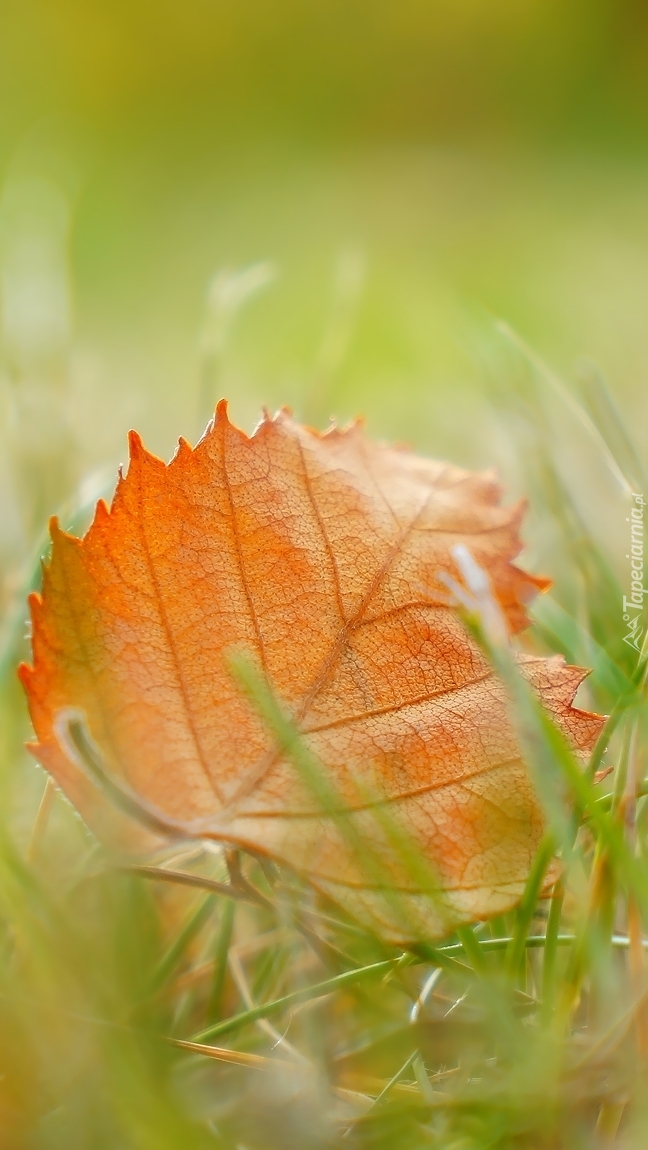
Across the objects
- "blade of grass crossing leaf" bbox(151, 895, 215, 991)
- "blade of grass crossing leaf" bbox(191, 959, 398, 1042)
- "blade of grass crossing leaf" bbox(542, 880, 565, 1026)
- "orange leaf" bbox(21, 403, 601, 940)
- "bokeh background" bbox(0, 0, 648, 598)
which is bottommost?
"blade of grass crossing leaf" bbox(542, 880, 565, 1026)

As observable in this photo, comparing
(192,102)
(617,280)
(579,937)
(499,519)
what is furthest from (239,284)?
(192,102)

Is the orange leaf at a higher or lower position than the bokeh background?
lower

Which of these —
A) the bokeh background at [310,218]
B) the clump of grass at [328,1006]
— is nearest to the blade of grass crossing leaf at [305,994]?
the clump of grass at [328,1006]

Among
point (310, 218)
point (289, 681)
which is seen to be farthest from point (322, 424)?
point (310, 218)

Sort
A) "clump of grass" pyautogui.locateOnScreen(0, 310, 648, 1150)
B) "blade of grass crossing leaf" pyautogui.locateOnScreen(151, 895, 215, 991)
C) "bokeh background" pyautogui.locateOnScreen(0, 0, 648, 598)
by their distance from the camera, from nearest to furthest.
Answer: "clump of grass" pyautogui.locateOnScreen(0, 310, 648, 1150), "blade of grass crossing leaf" pyautogui.locateOnScreen(151, 895, 215, 991), "bokeh background" pyautogui.locateOnScreen(0, 0, 648, 598)

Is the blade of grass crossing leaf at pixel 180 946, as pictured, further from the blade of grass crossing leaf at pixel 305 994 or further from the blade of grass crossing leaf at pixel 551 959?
the blade of grass crossing leaf at pixel 551 959

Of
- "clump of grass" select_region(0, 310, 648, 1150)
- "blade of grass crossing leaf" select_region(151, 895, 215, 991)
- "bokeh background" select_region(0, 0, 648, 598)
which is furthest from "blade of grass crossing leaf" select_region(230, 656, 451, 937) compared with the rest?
"bokeh background" select_region(0, 0, 648, 598)

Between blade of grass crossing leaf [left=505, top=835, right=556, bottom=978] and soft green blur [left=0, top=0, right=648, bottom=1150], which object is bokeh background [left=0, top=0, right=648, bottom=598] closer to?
soft green blur [left=0, top=0, right=648, bottom=1150]

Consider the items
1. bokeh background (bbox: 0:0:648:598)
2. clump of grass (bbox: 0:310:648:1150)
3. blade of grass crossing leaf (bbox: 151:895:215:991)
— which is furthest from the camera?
bokeh background (bbox: 0:0:648:598)

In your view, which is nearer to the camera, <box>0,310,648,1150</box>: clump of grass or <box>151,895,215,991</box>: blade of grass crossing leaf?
<box>0,310,648,1150</box>: clump of grass

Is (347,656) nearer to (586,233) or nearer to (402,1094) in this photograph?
(402,1094)
